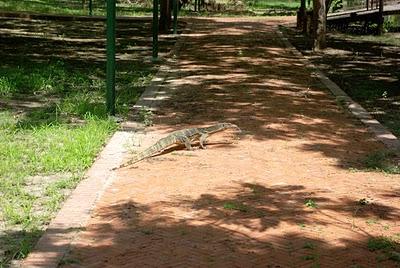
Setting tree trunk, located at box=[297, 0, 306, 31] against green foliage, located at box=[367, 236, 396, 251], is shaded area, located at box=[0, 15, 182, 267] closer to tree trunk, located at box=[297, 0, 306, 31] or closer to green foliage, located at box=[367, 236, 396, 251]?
green foliage, located at box=[367, 236, 396, 251]

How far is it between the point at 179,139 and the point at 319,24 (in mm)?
13154

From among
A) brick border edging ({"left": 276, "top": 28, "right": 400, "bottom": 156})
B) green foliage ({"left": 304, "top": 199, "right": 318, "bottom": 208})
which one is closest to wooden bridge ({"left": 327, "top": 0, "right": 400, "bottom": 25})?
brick border edging ({"left": 276, "top": 28, "right": 400, "bottom": 156})

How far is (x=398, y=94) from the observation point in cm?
1334

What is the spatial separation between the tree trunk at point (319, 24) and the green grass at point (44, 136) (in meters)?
7.73

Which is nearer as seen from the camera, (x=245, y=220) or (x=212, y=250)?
(x=212, y=250)

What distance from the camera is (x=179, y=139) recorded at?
8180 mm

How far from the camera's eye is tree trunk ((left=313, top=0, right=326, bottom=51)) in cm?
2005

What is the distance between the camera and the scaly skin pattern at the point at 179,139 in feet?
25.7

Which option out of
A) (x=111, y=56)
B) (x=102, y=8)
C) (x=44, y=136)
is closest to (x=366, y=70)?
(x=111, y=56)

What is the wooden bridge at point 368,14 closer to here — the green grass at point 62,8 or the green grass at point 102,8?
the green grass at point 102,8

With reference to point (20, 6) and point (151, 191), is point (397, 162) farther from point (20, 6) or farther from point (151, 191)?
point (20, 6)

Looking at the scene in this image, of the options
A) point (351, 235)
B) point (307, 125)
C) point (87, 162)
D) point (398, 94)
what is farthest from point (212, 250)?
point (398, 94)

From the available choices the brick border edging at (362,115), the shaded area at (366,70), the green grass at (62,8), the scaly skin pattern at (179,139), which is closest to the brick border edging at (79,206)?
the scaly skin pattern at (179,139)

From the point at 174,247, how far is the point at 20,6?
31.3 meters
